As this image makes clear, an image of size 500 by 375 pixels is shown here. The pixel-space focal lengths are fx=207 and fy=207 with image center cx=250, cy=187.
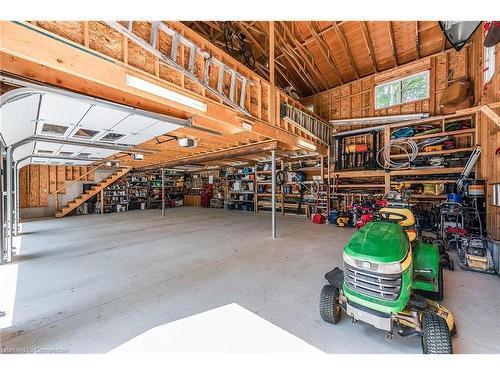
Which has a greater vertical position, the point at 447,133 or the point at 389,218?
the point at 447,133

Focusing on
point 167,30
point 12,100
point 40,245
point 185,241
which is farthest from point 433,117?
point 40,245

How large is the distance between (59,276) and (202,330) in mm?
2836

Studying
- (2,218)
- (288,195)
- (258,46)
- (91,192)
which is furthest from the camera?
(91,192)

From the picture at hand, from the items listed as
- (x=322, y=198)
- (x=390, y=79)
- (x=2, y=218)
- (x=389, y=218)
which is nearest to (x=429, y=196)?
(x=322, y=198)

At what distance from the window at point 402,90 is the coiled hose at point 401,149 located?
1.52 meters

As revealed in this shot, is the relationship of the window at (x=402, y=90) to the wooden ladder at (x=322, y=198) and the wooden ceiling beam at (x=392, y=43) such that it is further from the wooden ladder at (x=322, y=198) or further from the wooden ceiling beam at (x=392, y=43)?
the wooden ladder at (x=322, y=198)

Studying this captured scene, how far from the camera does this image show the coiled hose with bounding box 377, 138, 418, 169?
6.50 meters

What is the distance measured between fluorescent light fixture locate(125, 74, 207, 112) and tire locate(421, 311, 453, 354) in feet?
11.8

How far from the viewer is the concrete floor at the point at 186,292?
1.82 m

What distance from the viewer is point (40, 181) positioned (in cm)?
1009

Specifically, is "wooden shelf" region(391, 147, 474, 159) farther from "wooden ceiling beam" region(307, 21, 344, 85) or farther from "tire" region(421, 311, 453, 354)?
"tire" region(421, 311, 453, 354)

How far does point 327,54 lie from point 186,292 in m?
8.66

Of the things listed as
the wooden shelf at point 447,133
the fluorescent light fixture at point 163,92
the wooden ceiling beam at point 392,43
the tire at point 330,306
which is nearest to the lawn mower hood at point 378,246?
the tire at point 330,306

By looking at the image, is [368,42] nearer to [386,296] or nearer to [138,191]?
[386,296]
